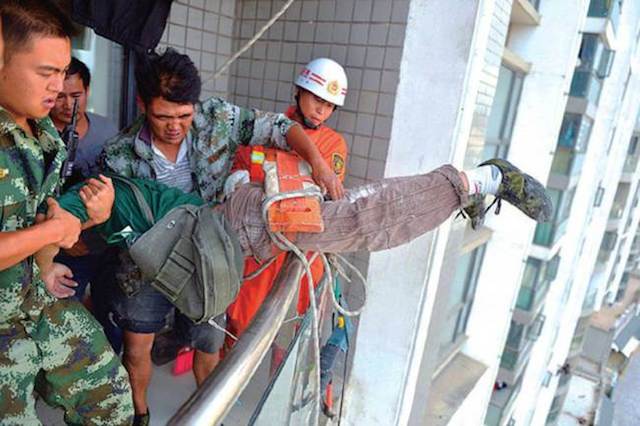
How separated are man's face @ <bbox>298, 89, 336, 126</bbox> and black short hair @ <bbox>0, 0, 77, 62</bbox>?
4.98ft

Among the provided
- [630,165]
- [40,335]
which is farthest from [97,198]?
[630,165]

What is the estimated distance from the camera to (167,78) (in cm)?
163

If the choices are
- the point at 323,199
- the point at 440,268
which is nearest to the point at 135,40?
the point at 323,199

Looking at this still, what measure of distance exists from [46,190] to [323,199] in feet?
3.53

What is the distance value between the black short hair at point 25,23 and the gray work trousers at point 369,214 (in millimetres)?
885

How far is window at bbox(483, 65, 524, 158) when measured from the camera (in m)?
4.36

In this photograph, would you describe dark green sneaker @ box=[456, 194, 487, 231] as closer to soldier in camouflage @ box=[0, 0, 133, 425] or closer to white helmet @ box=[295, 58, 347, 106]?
white helmet @ box=[295, 58, 347, 106]

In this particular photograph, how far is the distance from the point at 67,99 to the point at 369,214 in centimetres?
143

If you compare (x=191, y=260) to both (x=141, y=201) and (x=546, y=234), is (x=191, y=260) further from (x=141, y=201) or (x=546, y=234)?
(x=546, y=234)

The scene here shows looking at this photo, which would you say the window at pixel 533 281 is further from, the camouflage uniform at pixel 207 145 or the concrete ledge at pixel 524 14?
the camouflage uniform at pixel 207 145

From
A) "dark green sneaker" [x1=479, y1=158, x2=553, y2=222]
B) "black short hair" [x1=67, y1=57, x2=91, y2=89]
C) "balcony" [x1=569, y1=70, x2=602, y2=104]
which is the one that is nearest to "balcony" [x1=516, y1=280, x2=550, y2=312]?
"balcony" [x1=569, y1=70, x2=602, y2=104]

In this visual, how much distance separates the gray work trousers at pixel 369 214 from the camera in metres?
1.75

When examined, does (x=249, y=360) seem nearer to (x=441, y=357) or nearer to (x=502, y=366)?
(x=441, y=357)

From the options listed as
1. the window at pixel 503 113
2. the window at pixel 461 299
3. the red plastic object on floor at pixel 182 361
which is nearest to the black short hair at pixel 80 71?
the red plastic object on floor at pixel 182 361
